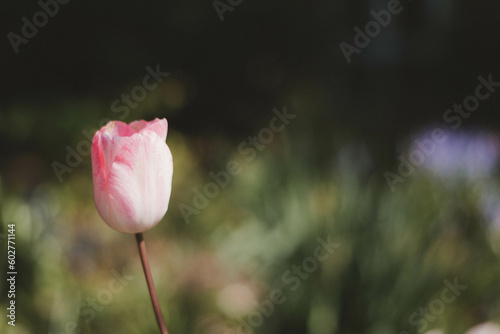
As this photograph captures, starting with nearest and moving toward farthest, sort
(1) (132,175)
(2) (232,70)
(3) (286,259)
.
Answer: (1) (132,175) < (3) (286,259) < (2) (232,70)

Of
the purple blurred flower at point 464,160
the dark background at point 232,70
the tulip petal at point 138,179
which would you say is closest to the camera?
the tulip petal at point 138,179

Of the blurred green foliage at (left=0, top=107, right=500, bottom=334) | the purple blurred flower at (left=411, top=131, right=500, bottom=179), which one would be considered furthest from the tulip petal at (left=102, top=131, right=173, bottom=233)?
the purple blurred flower at (left=411, top=131, right=500, bottom=179)

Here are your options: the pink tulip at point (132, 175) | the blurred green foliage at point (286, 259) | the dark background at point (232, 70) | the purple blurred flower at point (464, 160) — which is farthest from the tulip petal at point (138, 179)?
the dark background at point (232, 70)

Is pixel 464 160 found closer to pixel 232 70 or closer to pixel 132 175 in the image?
pixel 132 175

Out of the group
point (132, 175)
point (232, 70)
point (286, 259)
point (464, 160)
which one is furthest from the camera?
point (232, 70)

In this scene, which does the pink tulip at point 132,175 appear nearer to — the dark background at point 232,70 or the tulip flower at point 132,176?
the tulip flower at point 132,176

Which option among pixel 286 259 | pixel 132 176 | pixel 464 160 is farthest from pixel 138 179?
pixel 464 160

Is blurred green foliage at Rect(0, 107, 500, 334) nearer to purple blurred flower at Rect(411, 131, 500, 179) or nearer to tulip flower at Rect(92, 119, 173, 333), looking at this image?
purple blurred flower at Rect(411, 131, 500, 179)

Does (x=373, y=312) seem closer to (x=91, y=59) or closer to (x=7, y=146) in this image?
(x=7, y=146)

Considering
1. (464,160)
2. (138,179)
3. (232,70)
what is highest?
(232,70)
